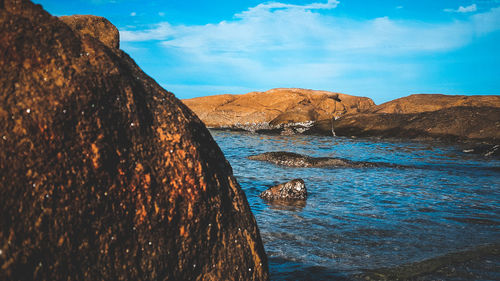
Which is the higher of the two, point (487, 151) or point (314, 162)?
point (487, 151)

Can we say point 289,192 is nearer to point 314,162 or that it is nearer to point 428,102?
point 314,162

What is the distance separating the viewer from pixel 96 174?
1.97 meters

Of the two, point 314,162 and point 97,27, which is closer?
point 97,27

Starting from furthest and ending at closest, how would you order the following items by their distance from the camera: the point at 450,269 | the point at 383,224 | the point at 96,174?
the point at 383,224
the point at 450,269
the point at 96,174

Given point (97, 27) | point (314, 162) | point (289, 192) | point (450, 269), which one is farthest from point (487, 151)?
point (97, 27)

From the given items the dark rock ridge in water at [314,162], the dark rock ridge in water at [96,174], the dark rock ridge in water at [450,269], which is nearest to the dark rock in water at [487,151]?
the dark rock ridge in water at [314,162]

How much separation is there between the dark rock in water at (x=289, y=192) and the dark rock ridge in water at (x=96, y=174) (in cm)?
417

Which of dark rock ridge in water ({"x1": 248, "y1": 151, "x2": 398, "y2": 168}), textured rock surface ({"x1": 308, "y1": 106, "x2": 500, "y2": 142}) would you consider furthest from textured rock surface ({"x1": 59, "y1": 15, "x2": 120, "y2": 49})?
textured rock surface ({"x1": 308, "y1": 106, "x2": 500, "y2": 142})

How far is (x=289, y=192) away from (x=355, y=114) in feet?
61.7

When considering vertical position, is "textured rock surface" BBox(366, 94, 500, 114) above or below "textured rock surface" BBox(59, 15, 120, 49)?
above

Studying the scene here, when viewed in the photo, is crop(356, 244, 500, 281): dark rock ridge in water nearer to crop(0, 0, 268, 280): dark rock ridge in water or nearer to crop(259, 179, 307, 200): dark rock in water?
crop(0, 0, 268, 280): dark rock ridge in water

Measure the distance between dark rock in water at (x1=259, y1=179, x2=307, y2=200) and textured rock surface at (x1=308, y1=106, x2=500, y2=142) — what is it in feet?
40.5

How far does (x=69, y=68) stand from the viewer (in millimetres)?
2010

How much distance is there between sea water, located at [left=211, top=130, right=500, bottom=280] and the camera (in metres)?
3.55
